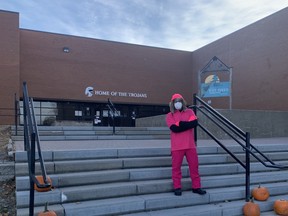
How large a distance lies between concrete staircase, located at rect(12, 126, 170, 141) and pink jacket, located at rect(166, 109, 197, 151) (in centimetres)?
500

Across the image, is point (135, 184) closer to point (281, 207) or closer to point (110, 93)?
point (281, 207)

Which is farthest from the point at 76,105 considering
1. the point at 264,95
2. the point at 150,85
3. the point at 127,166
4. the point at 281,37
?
the point at 127,166

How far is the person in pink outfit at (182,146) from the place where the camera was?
466 cm

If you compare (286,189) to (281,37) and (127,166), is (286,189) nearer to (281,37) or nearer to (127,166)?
(127,166)

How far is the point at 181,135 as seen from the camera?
472 centimetres

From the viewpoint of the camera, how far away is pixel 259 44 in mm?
20031

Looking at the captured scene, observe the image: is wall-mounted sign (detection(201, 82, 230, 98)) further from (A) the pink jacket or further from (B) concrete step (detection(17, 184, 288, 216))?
(A) the pink jacket

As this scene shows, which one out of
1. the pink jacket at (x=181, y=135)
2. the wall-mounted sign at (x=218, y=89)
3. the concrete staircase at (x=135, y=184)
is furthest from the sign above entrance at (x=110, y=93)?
the pink jacket at (x=181, y=135)

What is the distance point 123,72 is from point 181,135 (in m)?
20.2

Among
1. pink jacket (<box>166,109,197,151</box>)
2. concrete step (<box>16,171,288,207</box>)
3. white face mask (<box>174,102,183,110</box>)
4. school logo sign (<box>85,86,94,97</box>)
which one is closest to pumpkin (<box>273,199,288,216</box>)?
concrete step (<box>16,171,288,207</box>)

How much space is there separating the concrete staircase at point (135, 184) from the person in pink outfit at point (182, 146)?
0.60 feet

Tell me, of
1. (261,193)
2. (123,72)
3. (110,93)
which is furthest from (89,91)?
(261,193)

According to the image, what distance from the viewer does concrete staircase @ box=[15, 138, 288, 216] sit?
417 centimetres

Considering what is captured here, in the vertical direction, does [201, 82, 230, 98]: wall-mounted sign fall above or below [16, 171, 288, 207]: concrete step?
above
